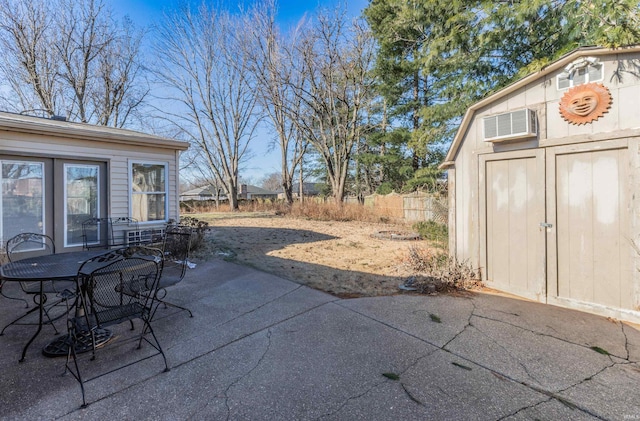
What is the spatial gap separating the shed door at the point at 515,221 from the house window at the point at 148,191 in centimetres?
632

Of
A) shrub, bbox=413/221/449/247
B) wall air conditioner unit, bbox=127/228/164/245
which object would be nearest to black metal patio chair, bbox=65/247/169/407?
wall air conditioner unit, bbox=127/228/164/245

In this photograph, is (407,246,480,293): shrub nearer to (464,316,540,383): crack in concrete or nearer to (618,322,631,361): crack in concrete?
(464,316,540,383): crack in concrete

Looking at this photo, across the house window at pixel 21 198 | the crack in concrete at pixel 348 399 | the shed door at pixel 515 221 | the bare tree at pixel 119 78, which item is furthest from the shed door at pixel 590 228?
the bare tree at pixel 119 78

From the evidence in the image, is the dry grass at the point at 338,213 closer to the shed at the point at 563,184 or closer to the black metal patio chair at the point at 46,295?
the shed at the point at 563,184

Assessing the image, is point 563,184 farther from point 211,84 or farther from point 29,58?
point 211,84

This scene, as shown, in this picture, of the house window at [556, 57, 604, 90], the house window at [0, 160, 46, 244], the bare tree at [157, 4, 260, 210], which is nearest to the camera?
the house window at [556, 57, 604, 90]

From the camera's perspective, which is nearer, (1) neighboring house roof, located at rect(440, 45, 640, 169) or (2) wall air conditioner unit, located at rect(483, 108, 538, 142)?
(1) neighboring house roof, located at rect(440, 45, 640, 169)

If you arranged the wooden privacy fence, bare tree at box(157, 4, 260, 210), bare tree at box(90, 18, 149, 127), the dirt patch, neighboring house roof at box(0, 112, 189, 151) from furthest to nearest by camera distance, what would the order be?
1. bare tree at box(157, 4, 260, 210)
2. bare tree at box(90, 18, 149, 127)
3. the wooden privacy fence
4. neighboring house roof at box(0, 112, 189, 151)
5. the dirt patch

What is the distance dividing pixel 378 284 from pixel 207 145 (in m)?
21.1

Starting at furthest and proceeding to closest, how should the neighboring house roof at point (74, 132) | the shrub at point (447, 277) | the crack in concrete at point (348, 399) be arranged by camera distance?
the neighboring house roof at point (74, 132)
the shrub at point (447, 277)
the crack in concrete at point (348, 399)

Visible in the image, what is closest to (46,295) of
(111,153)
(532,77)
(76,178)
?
(76,178)

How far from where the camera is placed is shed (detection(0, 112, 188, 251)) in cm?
522

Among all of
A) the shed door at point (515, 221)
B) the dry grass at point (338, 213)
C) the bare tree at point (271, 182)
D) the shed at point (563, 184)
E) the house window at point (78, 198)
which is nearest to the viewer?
the shed at point (563, 184)

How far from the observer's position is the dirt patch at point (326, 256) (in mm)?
4777
